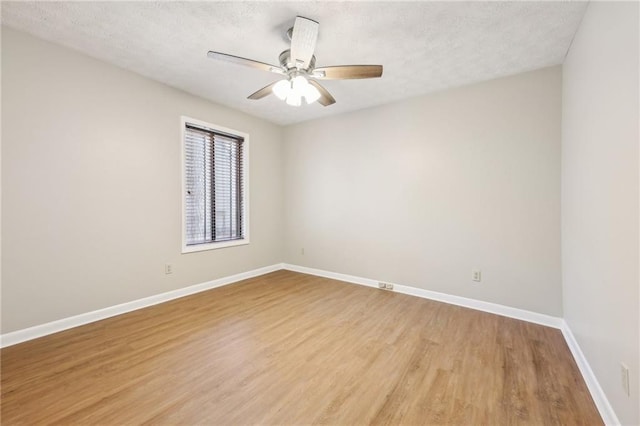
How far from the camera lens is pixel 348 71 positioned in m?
2.07

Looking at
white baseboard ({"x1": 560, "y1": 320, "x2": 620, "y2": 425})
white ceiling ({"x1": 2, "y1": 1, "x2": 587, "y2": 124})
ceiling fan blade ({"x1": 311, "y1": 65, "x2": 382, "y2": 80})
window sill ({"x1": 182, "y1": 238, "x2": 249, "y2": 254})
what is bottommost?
white baseboard ({"x1": 560, "y1": 320, "x2": 620, "y2": 425})

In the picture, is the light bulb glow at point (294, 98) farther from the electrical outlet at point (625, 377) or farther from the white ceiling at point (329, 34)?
the electrical outlet at point (625, 377)

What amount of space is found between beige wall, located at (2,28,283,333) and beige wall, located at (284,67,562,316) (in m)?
2.04

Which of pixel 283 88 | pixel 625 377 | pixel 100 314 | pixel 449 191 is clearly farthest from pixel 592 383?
pixel 100 314

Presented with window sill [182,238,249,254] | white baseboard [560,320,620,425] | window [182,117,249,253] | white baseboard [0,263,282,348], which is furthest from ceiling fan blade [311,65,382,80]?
white baseboard [0,263,282,348]

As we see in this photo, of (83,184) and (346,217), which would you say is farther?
(346,217)

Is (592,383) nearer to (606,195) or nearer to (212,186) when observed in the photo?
(606,195)

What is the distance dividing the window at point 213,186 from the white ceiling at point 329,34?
875 mm

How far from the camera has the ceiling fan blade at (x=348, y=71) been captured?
1.99 metres

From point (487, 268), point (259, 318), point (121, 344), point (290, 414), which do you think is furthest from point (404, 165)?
point (121, 344)

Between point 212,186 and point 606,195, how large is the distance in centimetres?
400

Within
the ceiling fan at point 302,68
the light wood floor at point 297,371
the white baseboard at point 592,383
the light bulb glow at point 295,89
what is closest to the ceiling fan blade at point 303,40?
the ceiling fan at point 302,68

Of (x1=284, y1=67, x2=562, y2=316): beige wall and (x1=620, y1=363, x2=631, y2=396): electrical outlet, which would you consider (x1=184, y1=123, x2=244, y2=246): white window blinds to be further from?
(x1=620, y1=363, x2=631, y2=396): electrical outlet

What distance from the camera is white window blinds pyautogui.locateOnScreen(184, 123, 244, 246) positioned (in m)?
3.54
